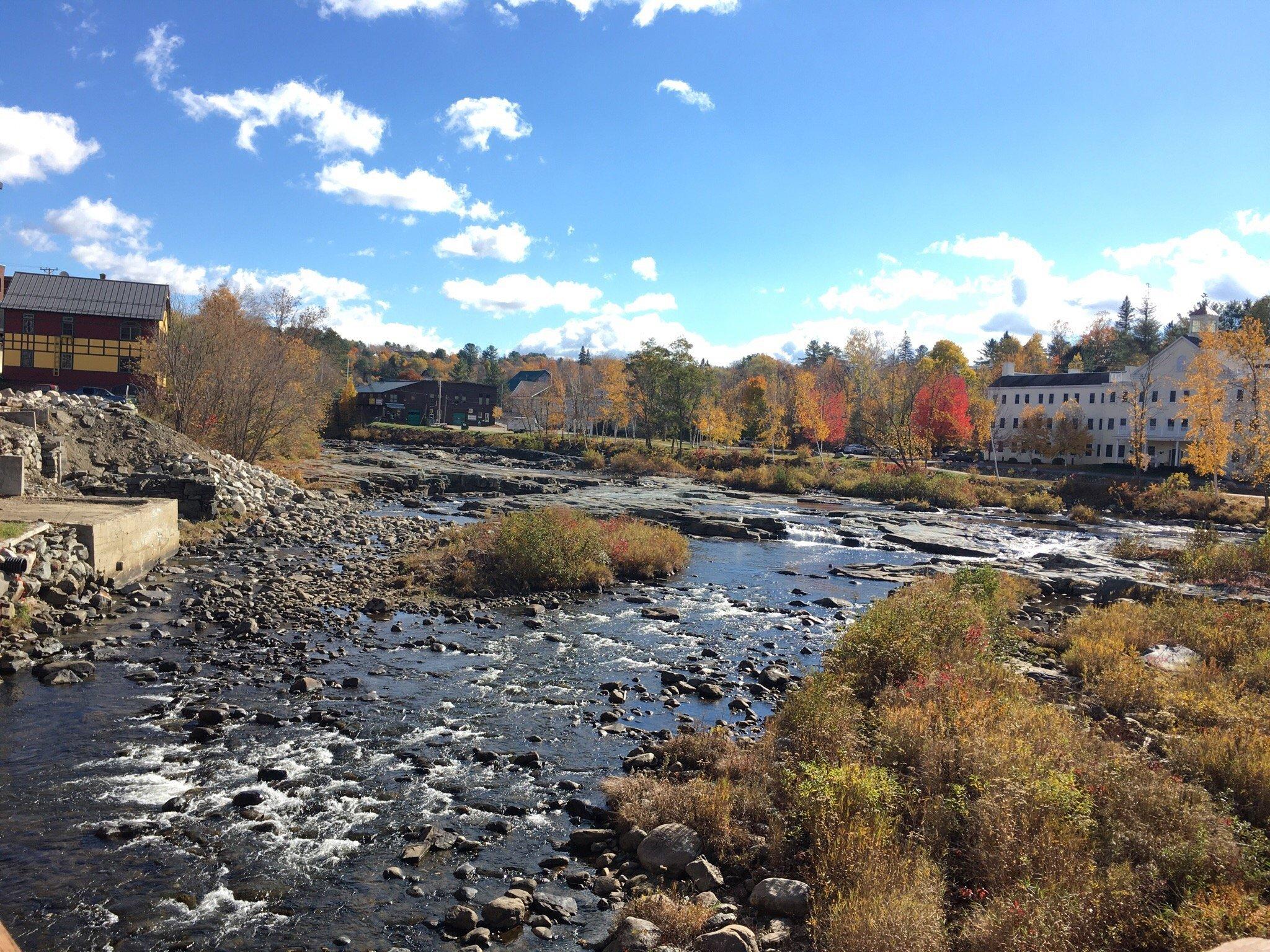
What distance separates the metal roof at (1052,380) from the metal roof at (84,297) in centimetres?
8067

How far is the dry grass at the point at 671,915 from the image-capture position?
24.1 feet

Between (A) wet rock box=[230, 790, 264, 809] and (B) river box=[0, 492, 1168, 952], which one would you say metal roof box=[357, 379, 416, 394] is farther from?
(A) wet rock box=[230, 790, 264, 809]

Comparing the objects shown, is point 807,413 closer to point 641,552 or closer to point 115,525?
point 641,552

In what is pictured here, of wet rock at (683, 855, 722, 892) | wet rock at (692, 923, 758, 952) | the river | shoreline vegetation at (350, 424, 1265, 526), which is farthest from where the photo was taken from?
shoreline vegetation at (350, 424, 1265, 526)

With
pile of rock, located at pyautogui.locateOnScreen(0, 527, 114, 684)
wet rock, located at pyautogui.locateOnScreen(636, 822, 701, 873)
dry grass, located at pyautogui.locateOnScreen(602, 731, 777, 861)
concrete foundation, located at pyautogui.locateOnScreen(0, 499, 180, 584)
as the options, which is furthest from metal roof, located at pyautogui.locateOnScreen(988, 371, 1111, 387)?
pile of rock, located at pyautogui.locateOnScreen(0, 527, 114, 684)

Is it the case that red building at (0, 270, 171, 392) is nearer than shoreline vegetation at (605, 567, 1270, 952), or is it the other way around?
shoreline vegetation at (605, 567, 1270, 952)

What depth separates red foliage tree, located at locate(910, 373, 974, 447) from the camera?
7406cm

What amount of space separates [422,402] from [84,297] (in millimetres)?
61314

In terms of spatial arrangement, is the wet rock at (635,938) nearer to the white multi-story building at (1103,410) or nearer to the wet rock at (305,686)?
the wet rock at (305,686)

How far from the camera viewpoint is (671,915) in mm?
7574

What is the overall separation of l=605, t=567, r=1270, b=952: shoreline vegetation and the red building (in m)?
53.7

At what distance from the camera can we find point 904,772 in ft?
32.7

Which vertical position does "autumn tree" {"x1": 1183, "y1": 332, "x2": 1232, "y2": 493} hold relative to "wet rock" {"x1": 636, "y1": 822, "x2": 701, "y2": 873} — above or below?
above

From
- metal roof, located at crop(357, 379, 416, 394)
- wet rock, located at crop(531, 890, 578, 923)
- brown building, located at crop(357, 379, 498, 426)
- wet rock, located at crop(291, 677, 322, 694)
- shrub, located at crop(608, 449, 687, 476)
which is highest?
metal roof, located at crop(357, 379, 416, 394)
